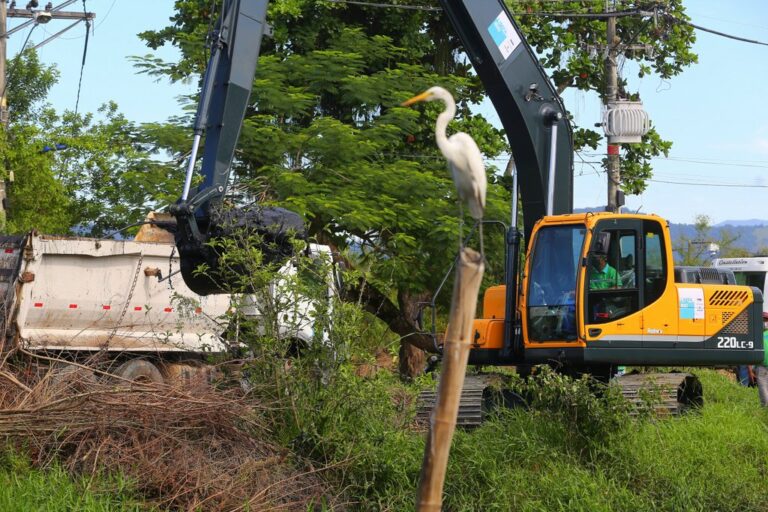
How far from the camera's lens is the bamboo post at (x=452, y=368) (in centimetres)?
320

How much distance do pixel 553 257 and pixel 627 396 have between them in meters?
1.63

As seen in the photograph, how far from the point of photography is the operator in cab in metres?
11.0

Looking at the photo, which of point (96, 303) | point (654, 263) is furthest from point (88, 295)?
point (654, 263)

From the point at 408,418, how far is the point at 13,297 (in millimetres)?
4686

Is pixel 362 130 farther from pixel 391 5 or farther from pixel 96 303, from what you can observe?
pixel 96 303

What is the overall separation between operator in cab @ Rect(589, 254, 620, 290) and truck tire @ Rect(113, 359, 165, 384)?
4.81 meters

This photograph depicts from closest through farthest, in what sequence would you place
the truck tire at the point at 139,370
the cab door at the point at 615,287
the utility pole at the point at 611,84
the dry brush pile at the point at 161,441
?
the dry brush pile at the point at 161,441, the cab door at the point at 615,287, the truck tire at the point at 139,370, the utility pole at the point at 611,84

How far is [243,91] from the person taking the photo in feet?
32.8

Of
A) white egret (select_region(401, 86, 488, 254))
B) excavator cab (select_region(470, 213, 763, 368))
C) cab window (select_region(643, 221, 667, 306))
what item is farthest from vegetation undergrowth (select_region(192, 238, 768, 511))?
white egret (select_region(401, 86, 488, 254))

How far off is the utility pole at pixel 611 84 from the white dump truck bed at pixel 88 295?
36.6ft

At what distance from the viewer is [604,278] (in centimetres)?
1116

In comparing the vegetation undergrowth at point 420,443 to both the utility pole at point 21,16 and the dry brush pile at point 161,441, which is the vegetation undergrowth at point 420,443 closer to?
the dry brush pile at point 161,441

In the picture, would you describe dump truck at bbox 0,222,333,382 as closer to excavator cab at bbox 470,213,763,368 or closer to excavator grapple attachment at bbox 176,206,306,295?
excavator grapple attachment at bbox 176,206,306,295

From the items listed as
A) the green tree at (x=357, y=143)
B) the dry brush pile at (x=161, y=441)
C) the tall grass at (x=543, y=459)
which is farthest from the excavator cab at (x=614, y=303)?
the green tree at (x=357, y=143)
